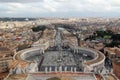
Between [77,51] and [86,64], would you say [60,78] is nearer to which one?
[86,64]

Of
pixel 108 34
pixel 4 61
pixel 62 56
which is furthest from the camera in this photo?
pixel 108 34

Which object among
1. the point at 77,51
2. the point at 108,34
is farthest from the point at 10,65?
the point at 108,34

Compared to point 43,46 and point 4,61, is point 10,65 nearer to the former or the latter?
point 4,61

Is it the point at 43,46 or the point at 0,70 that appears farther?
the point at 43,46

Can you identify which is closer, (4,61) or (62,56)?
(4,61)

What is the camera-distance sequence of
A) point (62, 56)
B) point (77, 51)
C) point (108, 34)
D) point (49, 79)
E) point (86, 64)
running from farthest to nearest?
point (108, 34), point (77, 51), point (62, 56), point (86, 64), point (49, 79)

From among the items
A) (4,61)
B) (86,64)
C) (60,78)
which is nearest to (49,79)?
(60,78)

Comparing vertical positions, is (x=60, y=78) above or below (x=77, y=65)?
above

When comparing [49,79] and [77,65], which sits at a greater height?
[49,79]

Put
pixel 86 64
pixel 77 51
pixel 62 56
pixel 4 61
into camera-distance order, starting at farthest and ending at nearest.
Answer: pixel 77 51, pixel 62 56, pixel 4 61, pixel 86 64
